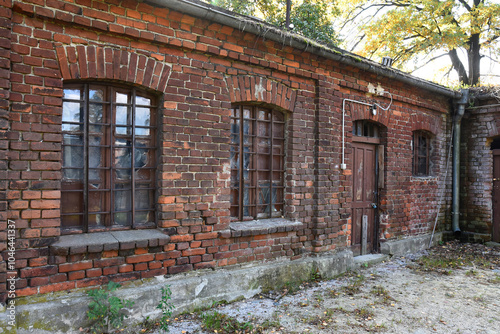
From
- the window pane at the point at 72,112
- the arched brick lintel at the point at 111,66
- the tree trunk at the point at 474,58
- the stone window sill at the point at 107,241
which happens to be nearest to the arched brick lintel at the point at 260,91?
the arched brick lintel at the point at 111,66

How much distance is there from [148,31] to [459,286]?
231 inches

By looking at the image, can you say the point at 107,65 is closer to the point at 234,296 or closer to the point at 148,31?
the point at 148,31

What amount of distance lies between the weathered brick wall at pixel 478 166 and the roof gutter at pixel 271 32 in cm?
281

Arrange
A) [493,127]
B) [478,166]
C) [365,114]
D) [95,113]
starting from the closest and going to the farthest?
[95,113] → [365,114] → [493,127] → [478,166]

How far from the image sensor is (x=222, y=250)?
446cm

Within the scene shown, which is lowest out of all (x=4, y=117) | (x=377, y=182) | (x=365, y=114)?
(x=377, y=182)

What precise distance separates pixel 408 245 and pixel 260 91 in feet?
16.5

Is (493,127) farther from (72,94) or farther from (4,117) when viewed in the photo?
(4,117)

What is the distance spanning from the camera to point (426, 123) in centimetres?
785

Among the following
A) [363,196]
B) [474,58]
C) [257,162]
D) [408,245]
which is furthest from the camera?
[474,58]

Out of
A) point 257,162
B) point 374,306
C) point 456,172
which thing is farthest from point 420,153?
point 257,162

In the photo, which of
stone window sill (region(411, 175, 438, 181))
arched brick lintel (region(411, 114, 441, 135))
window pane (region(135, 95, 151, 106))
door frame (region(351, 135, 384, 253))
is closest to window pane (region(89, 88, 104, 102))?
window pane (region(135, 95, 151, 106))

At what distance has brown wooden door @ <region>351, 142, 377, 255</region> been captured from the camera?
6.64 meters

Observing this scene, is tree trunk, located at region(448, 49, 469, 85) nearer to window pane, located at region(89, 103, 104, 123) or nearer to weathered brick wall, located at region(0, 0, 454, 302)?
weathered brick wall, located at region(0, 0, 454, 302)
